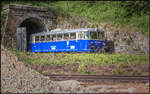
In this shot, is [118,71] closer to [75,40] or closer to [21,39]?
[75,40]

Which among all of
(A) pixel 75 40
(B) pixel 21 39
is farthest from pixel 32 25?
(A) pixel 75 40

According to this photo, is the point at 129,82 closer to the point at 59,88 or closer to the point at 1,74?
the point at 59,88

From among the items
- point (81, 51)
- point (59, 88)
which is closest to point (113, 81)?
point (59, 88)

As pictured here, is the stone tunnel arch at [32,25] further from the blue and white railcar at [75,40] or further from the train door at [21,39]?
the blue and white railcar at [75,40]

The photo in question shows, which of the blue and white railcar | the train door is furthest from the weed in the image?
the train door

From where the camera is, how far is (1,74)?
11328 millimetres

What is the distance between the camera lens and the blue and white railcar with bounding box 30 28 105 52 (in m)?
19.7

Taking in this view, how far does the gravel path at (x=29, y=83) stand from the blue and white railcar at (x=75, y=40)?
27.6 ft

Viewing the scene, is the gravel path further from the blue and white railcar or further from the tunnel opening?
the tunnel opening

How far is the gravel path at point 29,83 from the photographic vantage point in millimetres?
9224

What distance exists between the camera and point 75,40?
65.7 feet

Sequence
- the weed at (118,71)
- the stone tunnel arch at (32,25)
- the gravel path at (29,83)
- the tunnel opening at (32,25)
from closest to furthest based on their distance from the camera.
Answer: the gravel path at (29,83) < the weed at (118,71) < the stone tunnel arch at (32,25) < the tunnel opening at (32,25)

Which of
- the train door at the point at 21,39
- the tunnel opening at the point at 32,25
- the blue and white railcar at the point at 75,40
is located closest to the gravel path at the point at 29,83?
the blue and white railcar at the point at 75,40

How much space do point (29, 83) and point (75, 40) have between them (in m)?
10.5
